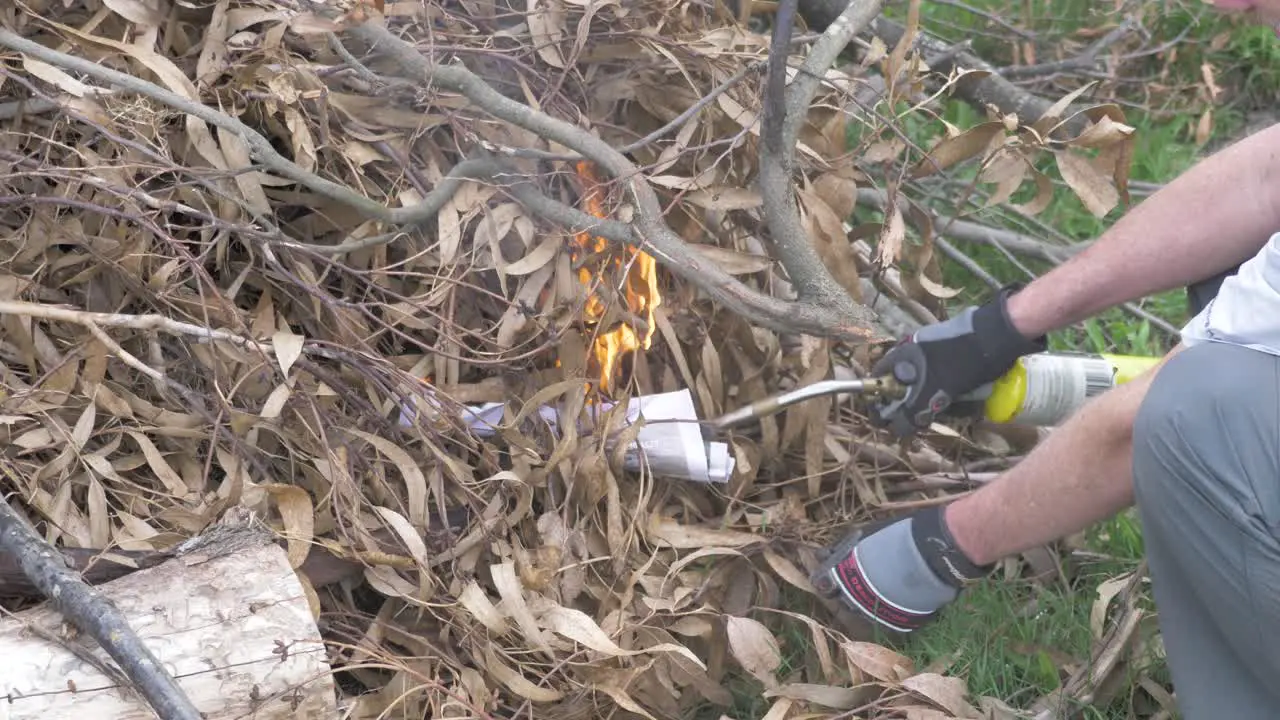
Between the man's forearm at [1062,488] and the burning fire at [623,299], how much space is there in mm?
686

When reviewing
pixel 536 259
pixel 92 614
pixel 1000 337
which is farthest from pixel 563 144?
pixel 92 614

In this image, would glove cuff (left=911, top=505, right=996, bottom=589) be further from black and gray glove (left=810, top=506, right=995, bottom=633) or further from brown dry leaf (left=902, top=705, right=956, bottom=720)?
brown dry leaf (left=902, top=705, right=956, bottom=720)

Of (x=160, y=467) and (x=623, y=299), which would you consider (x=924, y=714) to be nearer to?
(x=623, y=299)

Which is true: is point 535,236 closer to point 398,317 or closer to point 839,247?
point 398,317

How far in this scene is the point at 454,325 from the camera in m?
2.44

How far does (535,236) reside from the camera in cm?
252

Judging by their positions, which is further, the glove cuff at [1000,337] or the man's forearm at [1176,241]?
the glove cuff at [1000,337]

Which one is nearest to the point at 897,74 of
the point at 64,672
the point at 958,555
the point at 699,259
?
the point at 699,259

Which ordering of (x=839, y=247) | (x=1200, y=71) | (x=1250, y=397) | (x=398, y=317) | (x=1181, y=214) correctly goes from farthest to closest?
(x=1200, y=71)
(x=839, y=247)
(x=398, y=317)
(x=1181, y=214)
(x=1250, y=397)

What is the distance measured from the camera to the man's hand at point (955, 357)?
2410mm

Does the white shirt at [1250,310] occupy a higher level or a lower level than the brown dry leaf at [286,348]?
higher

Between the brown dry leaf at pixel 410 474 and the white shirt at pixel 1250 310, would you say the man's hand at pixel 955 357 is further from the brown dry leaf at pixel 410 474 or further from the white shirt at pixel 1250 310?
the brown dry leaf at pixel 410 474

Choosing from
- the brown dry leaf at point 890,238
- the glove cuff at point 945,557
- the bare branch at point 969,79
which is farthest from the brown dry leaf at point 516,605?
the bare branch at point 969,79

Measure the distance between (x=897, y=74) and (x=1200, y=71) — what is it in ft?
5.89
